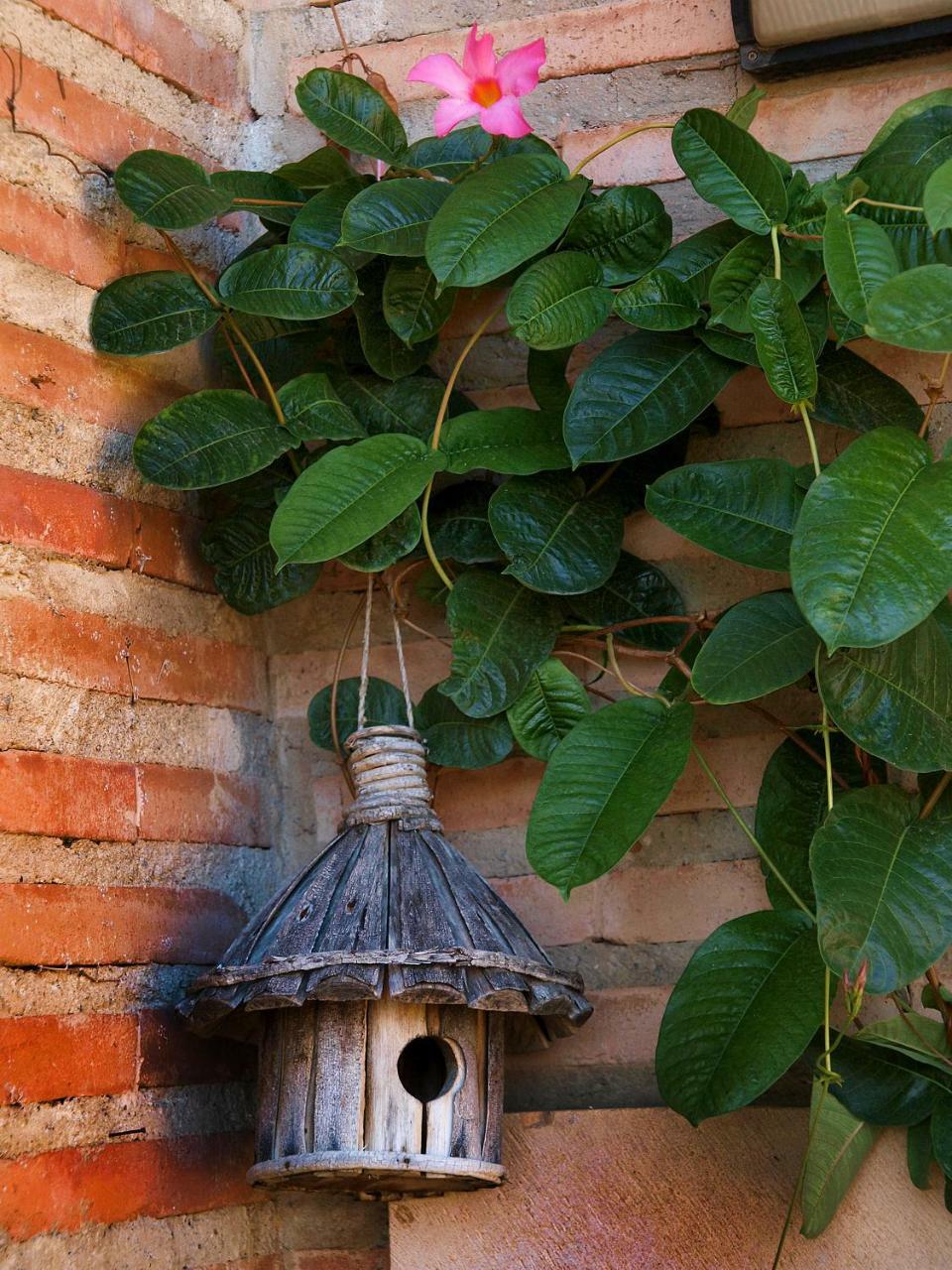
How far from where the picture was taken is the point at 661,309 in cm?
133

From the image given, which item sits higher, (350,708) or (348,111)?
(348,111)

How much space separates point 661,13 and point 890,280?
664 mm

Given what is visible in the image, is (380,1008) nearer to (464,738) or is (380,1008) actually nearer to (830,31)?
(464,738)

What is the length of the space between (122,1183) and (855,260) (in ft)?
3.53

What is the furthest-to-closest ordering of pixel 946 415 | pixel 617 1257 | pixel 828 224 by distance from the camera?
pixel 946 415 < pixel 617 1257 < pixel 828 224

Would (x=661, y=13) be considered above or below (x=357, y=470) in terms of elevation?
above

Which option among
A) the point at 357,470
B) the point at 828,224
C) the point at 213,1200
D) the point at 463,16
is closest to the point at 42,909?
the point at 213,1200

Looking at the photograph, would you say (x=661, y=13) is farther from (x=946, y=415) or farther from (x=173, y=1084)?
(x=173, y=1084)

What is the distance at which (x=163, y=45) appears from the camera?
157 centimetres

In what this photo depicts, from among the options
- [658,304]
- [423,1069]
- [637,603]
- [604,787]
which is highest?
[658,304]

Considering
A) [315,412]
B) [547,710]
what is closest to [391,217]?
[315,412]

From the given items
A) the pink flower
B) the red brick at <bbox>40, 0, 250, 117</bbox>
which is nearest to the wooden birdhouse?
the pink flower

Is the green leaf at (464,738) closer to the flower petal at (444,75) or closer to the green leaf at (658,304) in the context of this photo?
the green leaf at (658,304)

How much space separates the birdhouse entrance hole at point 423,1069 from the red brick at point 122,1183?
0.63ft
